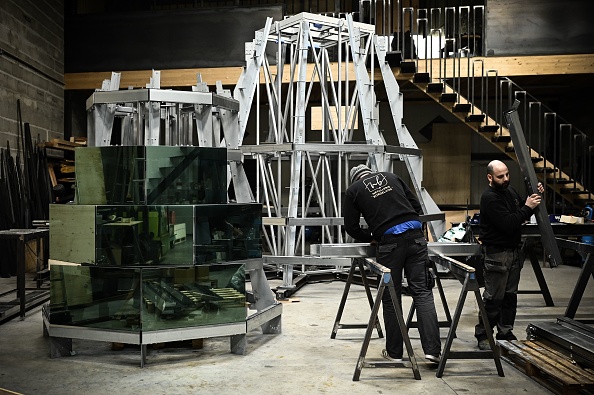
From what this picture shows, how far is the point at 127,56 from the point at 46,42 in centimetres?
165

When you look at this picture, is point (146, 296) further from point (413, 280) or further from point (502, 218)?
point (502, 218)

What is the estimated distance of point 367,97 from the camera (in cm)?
989

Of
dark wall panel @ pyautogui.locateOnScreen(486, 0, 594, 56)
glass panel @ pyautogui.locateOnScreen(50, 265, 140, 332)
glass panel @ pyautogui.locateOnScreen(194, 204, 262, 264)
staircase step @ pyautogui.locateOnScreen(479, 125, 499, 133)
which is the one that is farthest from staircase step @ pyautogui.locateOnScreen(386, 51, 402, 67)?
glass panel @ pyautogui.locateOnScreen(50, 265, 140, 332)

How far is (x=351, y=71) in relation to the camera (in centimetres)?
1374

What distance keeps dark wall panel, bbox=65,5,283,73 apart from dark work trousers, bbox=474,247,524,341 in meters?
9.13

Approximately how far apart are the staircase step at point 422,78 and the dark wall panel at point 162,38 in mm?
3309

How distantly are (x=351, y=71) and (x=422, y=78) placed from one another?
1632 millimetres

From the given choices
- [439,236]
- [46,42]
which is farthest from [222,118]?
[46,42]

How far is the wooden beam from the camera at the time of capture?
1276cm

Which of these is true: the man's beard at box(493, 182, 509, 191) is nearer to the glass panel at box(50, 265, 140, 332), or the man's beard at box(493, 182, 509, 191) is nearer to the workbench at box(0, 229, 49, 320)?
the glass panel at box(50, 265, 140, 332)

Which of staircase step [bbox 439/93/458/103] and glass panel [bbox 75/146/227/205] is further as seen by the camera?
staircase step [bbox 439/93/458/103]

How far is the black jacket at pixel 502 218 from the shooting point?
5.62m

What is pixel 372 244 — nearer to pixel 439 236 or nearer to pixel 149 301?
pixel 149 301

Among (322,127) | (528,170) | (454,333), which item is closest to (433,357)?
(454,333)
